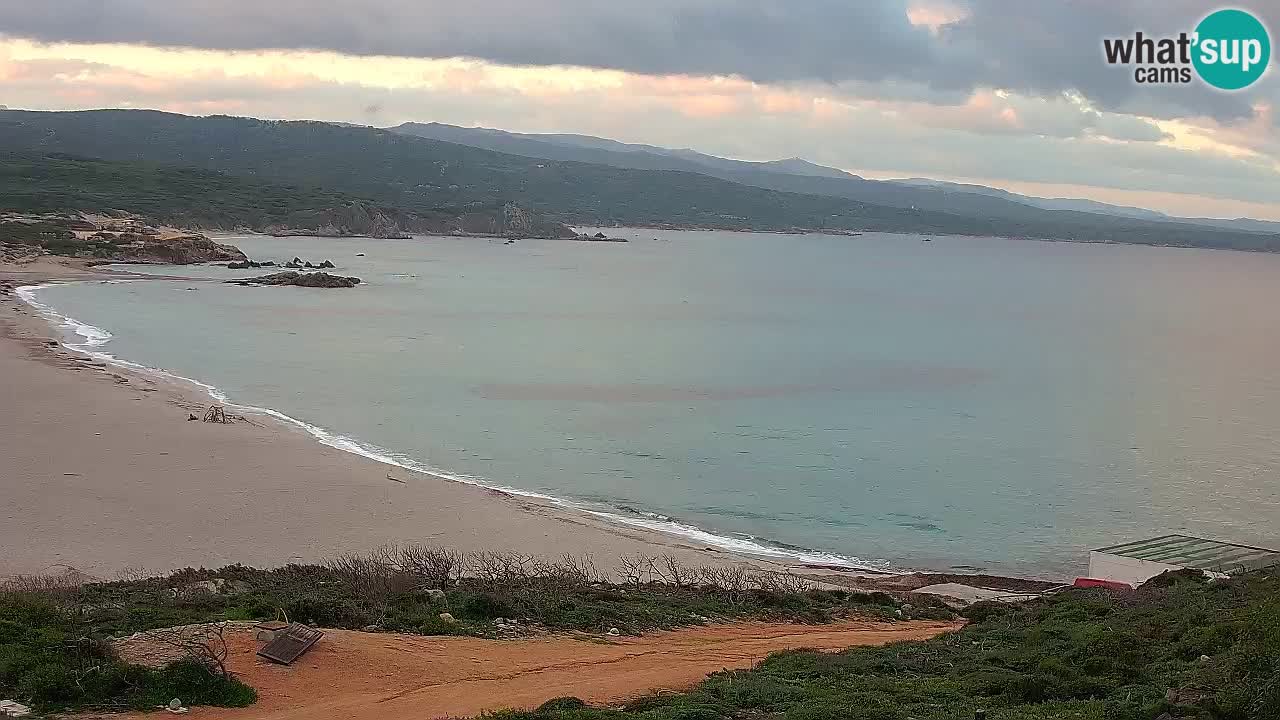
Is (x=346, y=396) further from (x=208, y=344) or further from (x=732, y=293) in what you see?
(x=732, y=293)

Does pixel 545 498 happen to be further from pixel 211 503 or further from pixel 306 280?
pixel 306 280

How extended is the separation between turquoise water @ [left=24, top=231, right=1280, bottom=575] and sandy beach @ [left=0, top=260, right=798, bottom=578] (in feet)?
10.2

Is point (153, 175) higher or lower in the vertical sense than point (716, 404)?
higher

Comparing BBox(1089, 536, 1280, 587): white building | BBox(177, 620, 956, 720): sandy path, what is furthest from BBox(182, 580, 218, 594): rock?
BBox(1089, 536, 1280, 587): white building

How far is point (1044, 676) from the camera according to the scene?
33.5 feet

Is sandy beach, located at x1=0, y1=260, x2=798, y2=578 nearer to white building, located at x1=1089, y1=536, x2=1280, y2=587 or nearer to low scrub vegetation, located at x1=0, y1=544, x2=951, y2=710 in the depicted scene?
low scrub vegetation, located at x1=0, y1=544, x2=951, y2=710

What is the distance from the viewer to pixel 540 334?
63.2 meters

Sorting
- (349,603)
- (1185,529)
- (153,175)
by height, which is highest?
(153,175)

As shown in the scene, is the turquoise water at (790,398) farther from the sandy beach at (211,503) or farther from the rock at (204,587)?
the rock at (204,587)

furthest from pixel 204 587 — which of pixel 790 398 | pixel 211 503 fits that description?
pixel 790 398

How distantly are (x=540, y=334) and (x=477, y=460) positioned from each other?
107 feet

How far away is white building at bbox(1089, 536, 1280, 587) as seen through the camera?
18719 mm

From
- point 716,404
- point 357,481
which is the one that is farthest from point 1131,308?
point 357,481

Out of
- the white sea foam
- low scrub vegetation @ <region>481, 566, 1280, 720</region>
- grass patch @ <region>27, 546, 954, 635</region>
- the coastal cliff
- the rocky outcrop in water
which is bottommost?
the white sea foam
